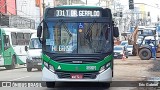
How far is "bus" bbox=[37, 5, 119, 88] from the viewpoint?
12.7 m

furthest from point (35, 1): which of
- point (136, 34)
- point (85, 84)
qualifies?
point (85, 84)

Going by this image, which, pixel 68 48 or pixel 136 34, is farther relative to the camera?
pixel 136 34

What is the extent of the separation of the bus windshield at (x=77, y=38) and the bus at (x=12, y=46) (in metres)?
14.6

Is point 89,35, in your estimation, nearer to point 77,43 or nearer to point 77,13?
point 77,43

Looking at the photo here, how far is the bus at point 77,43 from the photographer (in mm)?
12656

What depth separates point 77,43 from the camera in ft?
42.2

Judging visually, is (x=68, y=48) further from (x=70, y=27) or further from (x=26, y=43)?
(x=26, y=43)

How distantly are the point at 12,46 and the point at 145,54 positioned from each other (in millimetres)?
14532

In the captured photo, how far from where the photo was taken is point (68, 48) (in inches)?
506

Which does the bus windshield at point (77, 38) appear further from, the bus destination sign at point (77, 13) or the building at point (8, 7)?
the building at point (8, 7)

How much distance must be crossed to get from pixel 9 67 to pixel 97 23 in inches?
686

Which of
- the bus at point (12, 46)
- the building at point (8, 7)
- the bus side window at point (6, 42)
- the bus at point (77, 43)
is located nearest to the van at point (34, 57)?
the bus at point (12, 46)

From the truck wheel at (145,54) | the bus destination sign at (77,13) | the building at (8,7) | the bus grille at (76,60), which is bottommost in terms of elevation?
the truck wheel at (145,54)

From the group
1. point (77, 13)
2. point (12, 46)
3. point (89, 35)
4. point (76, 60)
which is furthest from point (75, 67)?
point (12, 46)
